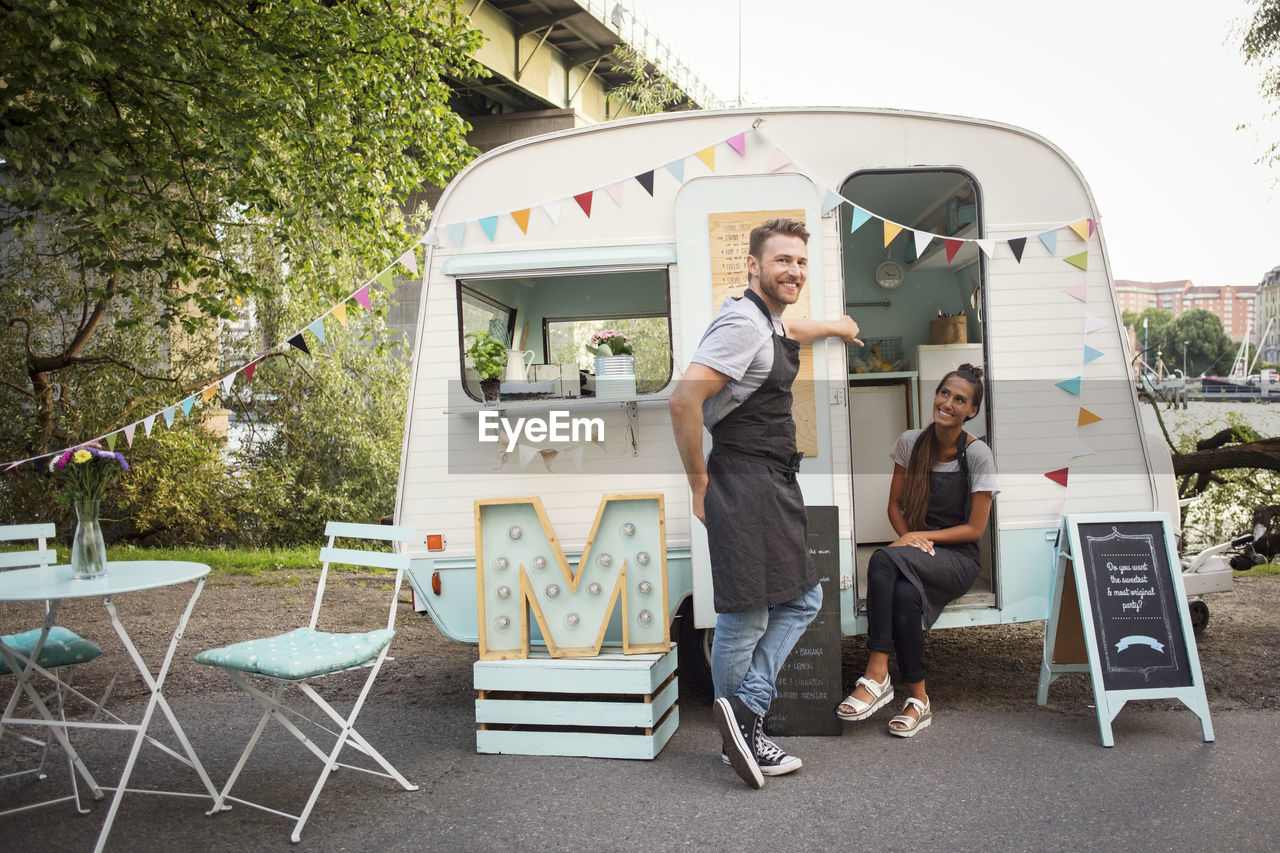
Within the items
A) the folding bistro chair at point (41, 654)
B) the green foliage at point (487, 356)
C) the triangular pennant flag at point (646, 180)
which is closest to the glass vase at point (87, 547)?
the folding bistro chair at point (41, 654)

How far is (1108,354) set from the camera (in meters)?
4.70

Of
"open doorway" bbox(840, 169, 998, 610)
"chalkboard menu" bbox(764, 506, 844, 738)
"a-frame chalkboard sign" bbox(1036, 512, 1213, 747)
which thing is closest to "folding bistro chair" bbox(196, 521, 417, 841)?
"chalkboard menu" bbox(764, 506, 844, 738)

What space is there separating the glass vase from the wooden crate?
1.51 meters

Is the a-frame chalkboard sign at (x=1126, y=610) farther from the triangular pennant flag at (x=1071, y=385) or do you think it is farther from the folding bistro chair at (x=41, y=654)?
the folding bistro chair at (x=41, y=654)

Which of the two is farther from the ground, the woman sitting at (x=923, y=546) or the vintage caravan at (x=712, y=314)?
the vintage caravan at (x=712, y=314)

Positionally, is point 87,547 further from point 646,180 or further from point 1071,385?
point 1071,385

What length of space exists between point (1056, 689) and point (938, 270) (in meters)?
3.37

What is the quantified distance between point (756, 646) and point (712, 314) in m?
1.51

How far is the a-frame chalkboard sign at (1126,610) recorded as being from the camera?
4.29 m

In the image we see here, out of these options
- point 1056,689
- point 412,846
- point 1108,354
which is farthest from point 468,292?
point 1056,689

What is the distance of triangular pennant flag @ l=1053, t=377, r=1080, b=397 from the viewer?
470 centimetres

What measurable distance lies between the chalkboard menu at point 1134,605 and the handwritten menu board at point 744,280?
4.18 feet

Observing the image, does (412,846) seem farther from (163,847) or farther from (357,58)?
(357,58)

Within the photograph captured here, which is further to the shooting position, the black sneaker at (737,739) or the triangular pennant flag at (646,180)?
the triangular pennant flag at (646,180)
